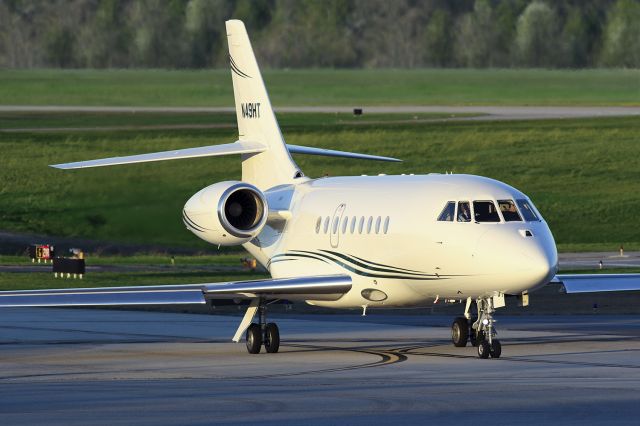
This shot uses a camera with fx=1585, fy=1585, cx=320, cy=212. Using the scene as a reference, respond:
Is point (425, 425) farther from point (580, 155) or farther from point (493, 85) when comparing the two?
point (493, 85)

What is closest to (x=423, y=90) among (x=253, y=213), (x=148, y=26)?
(x=148, y=26)

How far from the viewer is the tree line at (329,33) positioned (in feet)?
388

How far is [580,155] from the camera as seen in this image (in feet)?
234

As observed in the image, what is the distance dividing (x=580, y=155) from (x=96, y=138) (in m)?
22.5

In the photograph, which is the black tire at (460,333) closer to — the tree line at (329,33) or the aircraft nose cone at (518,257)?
the aircraft nose cone at (518,257)

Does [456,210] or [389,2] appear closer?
[456,210]

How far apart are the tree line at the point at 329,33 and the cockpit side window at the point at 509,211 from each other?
294 ft

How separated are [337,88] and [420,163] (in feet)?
141

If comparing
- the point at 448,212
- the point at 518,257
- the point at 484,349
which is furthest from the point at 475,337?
the point at 518,257

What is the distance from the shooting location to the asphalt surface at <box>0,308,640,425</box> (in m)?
18.6

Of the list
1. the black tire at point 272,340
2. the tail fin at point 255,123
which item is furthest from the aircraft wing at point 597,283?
the tail fin at point 255,123

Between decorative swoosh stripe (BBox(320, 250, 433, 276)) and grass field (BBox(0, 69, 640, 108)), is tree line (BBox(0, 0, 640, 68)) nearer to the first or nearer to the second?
grass field (BBox(0, 69, 640, 108))

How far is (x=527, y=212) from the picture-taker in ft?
86.5

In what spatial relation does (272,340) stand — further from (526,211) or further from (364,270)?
(526,211)
